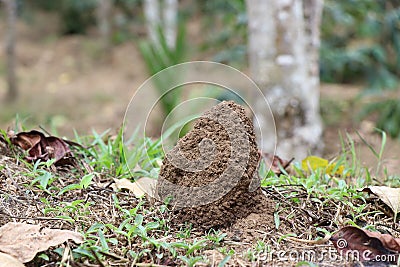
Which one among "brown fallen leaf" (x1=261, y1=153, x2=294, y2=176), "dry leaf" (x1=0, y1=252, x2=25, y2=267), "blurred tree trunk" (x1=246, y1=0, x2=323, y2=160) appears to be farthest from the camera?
"blurred tree trunk" (x1=246, y1=0, x2=323, y2=160)

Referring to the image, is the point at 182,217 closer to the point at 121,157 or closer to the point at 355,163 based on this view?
the point at 121,157

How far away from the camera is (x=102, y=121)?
7.74 metres

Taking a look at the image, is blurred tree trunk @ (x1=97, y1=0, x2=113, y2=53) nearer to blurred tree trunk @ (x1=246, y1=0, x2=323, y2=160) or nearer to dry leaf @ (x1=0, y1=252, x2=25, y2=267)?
blurred tree trunk @ (x1=246, y1=0, x2=323, y2=160)

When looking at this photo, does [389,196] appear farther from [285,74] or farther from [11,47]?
[11,47]

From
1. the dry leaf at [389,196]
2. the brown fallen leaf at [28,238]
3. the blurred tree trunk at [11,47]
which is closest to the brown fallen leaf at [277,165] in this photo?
the dry leaf at [389,196]

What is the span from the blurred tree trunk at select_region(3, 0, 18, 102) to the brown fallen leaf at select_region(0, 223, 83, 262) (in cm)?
758

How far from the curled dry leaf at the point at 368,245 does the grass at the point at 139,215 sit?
80mm

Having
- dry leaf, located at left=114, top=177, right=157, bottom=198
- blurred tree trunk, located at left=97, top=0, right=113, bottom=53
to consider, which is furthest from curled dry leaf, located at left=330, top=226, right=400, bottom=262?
blurred tree trunk, located at left=97, top=0, right=113, bottom=53

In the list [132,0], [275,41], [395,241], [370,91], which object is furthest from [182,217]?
[132,0]

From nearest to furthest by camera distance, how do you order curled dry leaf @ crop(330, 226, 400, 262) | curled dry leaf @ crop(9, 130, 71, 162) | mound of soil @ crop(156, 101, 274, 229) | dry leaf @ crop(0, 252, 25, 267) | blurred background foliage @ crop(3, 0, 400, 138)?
dry leaf @ crop(0, 252, 25, 267), curled dry leaf @ crop(330, 226, 400, 262), mound of soil @ crop(156, 101, 274, 229), curled dry leaf @ crop(9, 130, 71, 162), blurred background foliage @ crop(3, 0, 400, 138)

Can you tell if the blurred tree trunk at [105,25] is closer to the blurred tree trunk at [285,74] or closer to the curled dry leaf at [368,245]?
the blurred tree trunk at [285,74]

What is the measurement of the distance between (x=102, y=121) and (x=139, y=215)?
20.8 ft

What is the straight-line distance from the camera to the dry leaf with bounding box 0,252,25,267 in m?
1.28

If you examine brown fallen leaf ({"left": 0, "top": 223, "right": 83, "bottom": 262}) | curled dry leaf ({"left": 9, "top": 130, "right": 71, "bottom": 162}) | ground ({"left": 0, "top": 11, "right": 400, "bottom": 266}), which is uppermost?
brown fallen leaf ({"left": 0, "top": 223, "right": 83, "bottom": 262})
